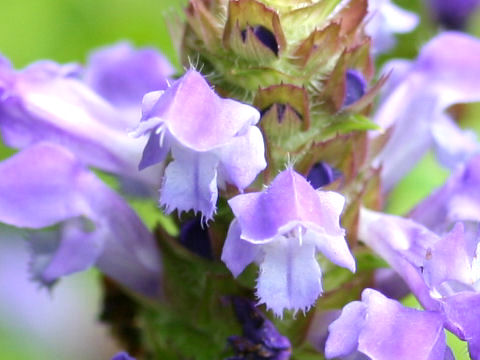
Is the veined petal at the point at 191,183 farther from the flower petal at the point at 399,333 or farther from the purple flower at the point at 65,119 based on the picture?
the purple flower at the point at 65,119

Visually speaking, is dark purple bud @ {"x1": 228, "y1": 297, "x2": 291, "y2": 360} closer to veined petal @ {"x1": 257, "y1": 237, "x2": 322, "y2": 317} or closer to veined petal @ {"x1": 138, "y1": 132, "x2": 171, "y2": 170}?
veined petal @ {"x1": 257, "y1": 237, "x2": 322, "y2": 317}

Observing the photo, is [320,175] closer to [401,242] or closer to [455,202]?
[401,242]

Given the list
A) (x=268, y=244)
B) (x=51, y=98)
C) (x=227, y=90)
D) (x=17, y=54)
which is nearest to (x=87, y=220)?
(x=51, y=98)

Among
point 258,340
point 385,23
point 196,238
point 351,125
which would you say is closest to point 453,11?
point 385,23

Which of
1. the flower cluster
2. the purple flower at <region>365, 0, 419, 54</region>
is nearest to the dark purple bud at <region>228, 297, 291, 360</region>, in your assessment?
the flower cluster

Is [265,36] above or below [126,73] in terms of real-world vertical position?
above
